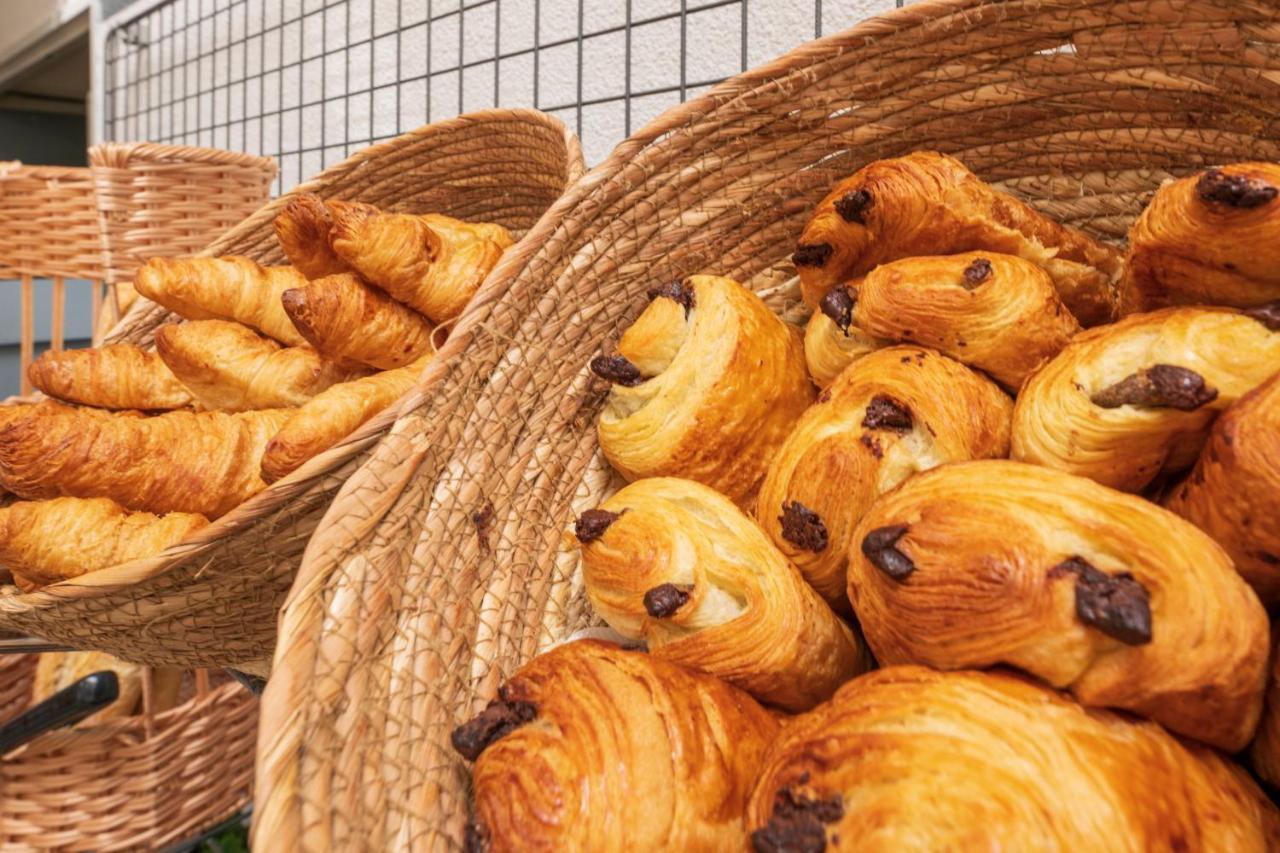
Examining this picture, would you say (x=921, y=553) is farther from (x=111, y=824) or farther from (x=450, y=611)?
(x=111, y=824)

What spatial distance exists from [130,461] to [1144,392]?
96cm

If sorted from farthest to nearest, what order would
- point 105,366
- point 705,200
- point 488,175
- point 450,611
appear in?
1. point 488,175
2. point 105,366
3. point 705,200
4. point 450,611

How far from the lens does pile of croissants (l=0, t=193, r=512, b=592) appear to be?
86 centimetres

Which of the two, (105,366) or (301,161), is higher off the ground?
(301,161)

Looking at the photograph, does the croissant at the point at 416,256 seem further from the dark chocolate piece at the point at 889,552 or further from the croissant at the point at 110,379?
the dark chocolate piece at the point at 889,552

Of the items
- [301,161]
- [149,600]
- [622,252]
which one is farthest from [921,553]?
[301,161]

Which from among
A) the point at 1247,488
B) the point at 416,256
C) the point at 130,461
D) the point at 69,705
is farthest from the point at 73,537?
the point at 1247,488

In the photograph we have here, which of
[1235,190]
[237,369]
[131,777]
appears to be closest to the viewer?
[1235,190]

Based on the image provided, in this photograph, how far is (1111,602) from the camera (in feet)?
1.35

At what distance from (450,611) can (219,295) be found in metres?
0.68

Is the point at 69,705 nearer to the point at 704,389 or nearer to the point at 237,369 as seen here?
the point at 237,369

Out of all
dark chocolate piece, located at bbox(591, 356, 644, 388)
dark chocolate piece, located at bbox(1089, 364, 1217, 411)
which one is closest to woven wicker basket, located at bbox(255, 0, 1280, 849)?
dark chocolate piece, located at bbox(591, 356, 644, 388)

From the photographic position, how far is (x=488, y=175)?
125 cm

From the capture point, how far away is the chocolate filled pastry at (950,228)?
686 mm
